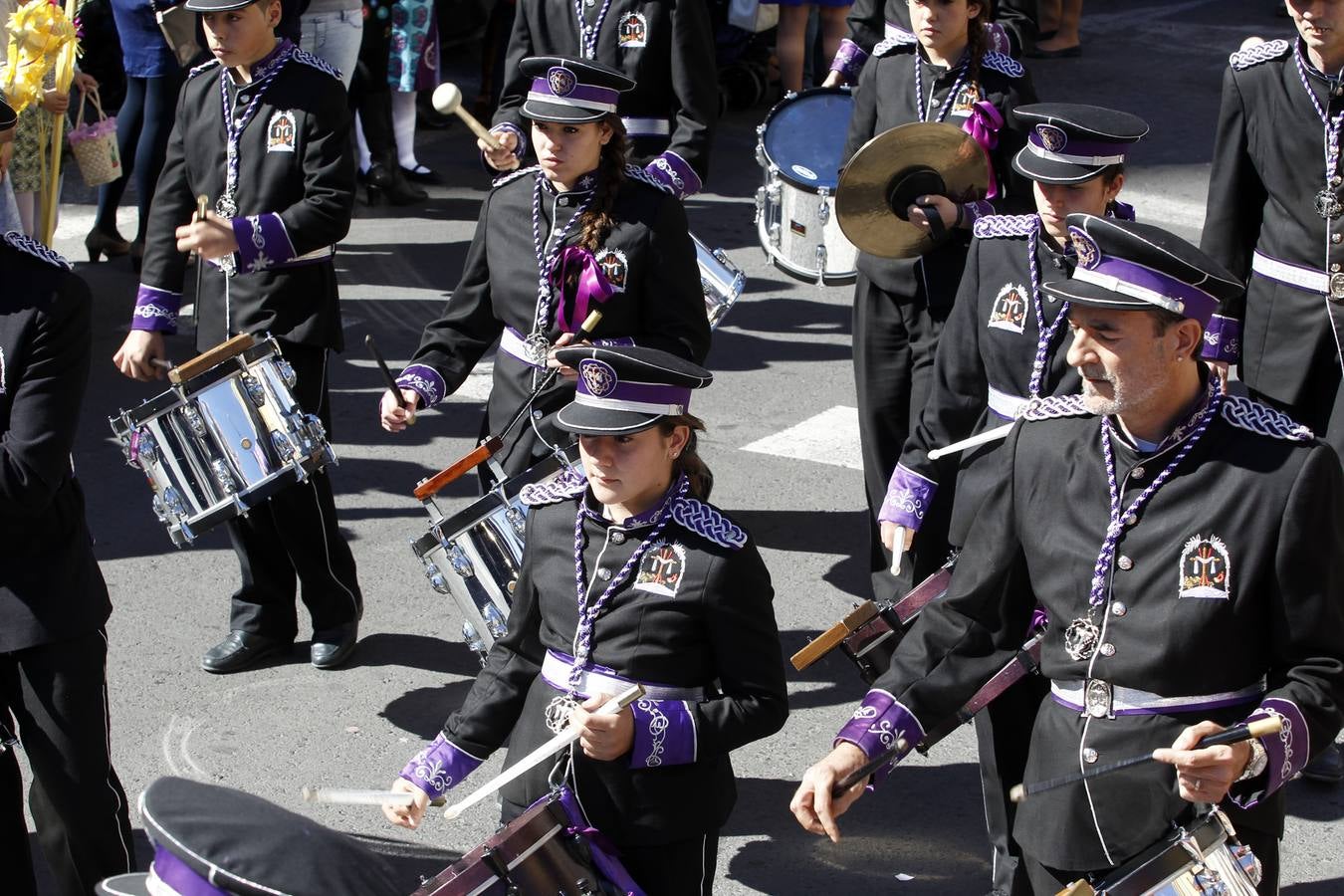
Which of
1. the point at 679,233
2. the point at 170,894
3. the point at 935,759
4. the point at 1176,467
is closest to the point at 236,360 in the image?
the point at 679,233

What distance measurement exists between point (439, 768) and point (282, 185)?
2.63 m

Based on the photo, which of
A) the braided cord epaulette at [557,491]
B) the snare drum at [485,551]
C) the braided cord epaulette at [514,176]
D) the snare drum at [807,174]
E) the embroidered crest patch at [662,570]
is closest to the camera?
the embroidered crest patch at [662,570]

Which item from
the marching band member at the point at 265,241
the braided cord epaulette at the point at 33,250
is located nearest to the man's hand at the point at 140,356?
the marching band member at the point at 265,241

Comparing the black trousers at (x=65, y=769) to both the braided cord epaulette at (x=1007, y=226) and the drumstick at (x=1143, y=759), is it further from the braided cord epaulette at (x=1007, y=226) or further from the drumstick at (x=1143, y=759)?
the braided cord epaulette at (x=1007, y=226)

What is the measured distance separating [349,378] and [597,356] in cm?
525

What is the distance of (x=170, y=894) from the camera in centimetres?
229

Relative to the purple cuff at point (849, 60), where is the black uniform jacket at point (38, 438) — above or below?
above

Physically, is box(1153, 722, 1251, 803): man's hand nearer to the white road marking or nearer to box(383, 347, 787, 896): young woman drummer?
box(383, 347, 787, 896): young woman drummer

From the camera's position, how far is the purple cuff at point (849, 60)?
374 inches

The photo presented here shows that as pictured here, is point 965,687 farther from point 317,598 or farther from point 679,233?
point 317,598

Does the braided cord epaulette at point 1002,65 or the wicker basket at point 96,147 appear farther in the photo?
the wicker basket at point 96,147

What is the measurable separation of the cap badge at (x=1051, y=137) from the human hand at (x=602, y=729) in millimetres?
1910

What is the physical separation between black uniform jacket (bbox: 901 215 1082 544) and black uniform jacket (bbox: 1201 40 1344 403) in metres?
0.98

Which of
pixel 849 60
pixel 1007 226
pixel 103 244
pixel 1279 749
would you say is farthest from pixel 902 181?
pixel 103 244
